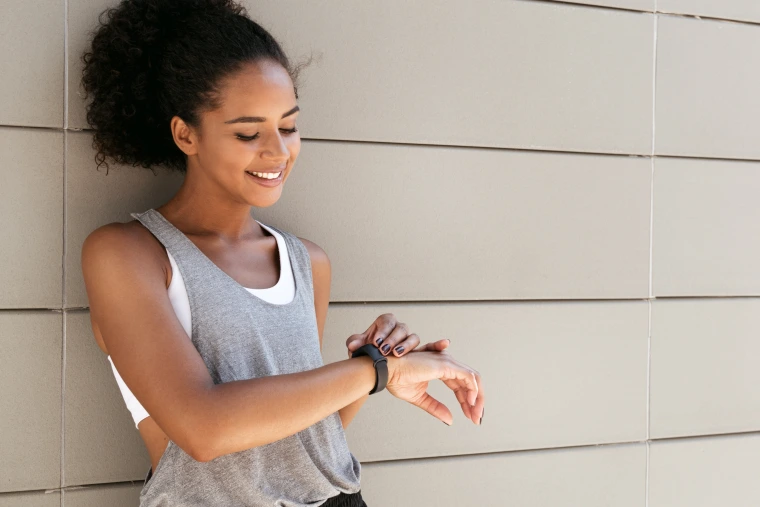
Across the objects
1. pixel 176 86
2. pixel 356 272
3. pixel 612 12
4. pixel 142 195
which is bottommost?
pixel 356 272

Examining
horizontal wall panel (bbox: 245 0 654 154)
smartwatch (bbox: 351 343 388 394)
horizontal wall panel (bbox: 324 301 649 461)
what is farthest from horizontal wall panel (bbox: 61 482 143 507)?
horizontal wall panel (bbox: 245 0 654 154)

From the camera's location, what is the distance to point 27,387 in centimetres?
191

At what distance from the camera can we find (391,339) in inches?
63.9

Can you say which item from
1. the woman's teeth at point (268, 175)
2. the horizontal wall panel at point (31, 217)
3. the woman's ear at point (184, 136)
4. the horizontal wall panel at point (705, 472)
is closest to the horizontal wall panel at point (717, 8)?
the horizontal wall panel at point (705, 472)

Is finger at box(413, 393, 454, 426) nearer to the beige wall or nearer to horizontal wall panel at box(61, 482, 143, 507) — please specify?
the beige wall

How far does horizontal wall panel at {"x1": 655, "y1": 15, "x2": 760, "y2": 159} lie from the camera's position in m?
2.51

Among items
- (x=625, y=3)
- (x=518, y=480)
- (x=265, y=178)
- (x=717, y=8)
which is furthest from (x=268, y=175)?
(x=717, y=8)

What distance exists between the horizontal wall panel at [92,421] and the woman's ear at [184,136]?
1.72 ft

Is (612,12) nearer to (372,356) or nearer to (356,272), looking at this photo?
(356,272)

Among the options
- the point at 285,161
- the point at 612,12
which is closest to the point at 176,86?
the point at 285,161

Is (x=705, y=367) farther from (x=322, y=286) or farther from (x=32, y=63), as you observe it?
(x=32, y=63)

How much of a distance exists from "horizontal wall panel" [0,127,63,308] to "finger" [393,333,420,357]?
86 cm

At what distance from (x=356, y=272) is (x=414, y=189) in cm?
28

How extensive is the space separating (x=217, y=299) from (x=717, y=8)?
188 cm
